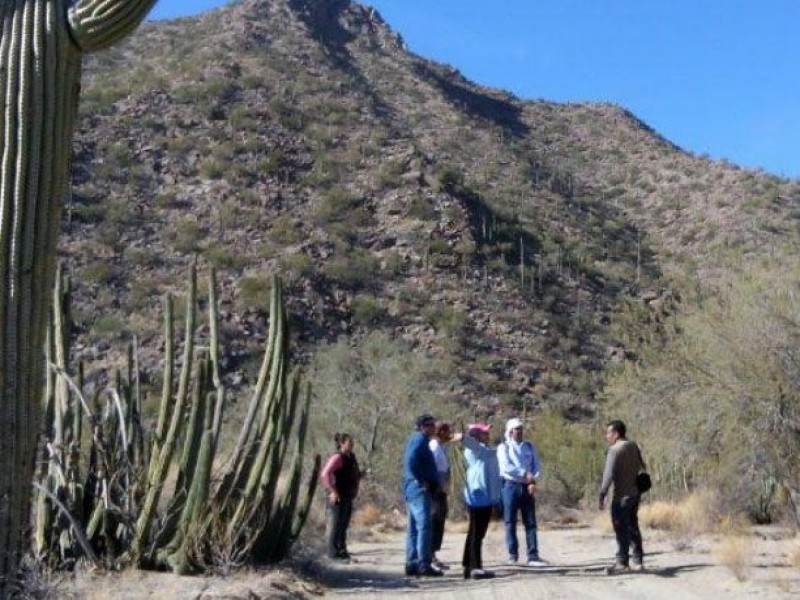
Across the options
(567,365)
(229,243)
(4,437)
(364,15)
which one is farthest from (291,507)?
(364,15)

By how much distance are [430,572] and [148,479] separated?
335 cm

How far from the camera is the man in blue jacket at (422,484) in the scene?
39.2 ft

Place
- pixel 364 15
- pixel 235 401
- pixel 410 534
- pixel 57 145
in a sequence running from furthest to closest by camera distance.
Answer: pixel 364 15, pixel 235 401, pixel 410 534, pixel 57 145

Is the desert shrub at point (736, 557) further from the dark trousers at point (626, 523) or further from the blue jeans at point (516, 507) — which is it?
the blue jeans at point (516, 507)

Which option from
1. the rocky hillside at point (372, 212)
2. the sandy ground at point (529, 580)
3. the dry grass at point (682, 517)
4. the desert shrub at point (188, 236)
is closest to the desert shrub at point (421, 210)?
the rocky hillside at point (372, 212)

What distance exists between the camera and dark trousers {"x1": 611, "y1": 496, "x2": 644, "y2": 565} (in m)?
12.1

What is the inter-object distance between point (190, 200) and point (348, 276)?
24.0ft

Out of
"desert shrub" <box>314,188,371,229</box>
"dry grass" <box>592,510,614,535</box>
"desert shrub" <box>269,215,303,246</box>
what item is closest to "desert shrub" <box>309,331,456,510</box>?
"dry grass" <box>592,510,614,535</box>

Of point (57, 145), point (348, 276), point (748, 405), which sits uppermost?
point (348, 276)

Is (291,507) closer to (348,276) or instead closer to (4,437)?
(4,437)

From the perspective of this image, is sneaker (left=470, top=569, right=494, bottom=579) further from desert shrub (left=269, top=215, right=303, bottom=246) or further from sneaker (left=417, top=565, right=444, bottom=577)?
desert shrub (left=269, top=215, right=303, bottom=246)

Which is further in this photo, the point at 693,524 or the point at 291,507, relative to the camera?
the point at 693,524

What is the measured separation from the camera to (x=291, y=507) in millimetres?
12523

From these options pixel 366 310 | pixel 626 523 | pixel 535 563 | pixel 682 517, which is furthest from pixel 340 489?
pixel 366 310
